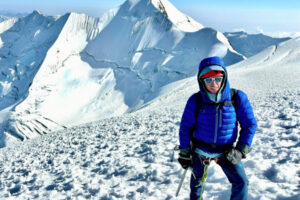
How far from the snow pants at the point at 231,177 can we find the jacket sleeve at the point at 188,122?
11.6 inches

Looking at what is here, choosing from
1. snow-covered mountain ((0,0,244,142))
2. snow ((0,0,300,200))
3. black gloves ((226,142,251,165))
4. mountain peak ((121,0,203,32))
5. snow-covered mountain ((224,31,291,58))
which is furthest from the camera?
snow-covered mountain ((224,31,291,58))

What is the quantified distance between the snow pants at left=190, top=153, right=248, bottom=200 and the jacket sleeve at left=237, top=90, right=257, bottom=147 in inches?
14.7

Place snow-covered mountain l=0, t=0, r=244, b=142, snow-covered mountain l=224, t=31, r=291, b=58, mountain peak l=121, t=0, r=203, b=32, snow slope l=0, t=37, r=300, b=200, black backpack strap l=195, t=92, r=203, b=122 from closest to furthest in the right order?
black backpack strap l=195, t=92, r=203, b=122 → snow slope l=0, t=37, r=300, b=200 → snow-covered mountain l=0, t=0, r=244, b=142 → mountain peak l=121, t=0, r=203, b=32 → snow-covered mountain l=224, t=31, r=291, b=58

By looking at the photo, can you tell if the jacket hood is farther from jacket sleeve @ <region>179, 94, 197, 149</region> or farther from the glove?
the glove

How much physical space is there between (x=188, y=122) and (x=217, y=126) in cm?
39

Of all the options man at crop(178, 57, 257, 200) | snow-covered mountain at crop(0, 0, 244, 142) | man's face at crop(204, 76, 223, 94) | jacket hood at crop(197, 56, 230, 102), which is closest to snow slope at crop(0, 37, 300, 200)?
man at crop(178, 57, 257, 200)

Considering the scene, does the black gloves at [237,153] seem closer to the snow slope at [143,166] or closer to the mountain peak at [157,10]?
the snow slope at [143,166]

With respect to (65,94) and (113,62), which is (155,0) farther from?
(65,94)

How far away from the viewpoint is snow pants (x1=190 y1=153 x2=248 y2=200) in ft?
9.91

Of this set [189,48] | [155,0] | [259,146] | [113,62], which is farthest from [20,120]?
[259,146]

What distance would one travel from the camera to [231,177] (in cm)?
311

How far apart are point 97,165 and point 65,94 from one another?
38.1 m

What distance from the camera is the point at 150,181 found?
509 centimetres

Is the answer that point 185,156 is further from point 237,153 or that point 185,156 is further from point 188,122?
point 237,153
